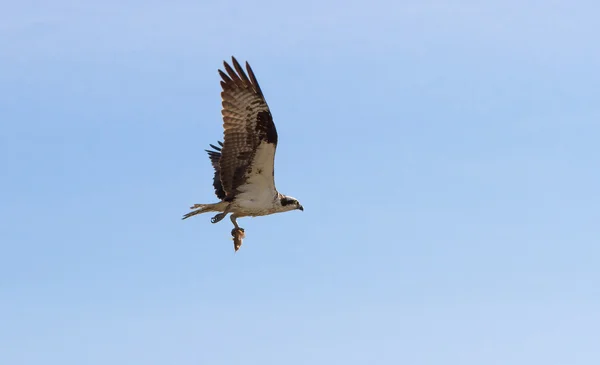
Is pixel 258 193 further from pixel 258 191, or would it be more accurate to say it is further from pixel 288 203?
pixel 288 203

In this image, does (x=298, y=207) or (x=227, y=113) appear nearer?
(x=227, y=113)

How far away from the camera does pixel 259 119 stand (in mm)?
28453

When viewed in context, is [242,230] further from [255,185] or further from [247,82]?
[247,82]

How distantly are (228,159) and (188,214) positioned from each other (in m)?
1.68

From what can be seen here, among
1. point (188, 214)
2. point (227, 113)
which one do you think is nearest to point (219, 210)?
point (188, 214)

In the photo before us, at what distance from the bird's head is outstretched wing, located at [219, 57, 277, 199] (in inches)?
28.5

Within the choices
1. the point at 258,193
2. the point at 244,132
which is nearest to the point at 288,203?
the point at 258,193

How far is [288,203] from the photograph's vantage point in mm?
30484

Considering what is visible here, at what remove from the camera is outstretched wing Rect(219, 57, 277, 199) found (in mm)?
28188

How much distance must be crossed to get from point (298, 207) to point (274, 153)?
2219 mm

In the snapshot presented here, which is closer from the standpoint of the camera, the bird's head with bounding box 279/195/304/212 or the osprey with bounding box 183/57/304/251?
the osprey with bounding box 183/57/304/251

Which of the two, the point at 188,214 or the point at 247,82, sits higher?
the point at 247,82

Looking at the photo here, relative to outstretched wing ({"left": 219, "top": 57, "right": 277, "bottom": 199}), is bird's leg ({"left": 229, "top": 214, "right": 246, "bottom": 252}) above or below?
below

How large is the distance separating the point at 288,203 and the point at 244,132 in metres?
2.64
